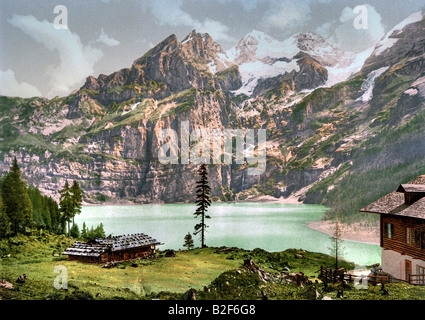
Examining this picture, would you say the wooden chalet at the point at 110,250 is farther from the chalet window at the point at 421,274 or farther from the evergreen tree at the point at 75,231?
the chalet window at the point at 421,274

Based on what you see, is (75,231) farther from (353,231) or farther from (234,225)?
(353,231)

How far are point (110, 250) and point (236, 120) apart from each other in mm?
7645

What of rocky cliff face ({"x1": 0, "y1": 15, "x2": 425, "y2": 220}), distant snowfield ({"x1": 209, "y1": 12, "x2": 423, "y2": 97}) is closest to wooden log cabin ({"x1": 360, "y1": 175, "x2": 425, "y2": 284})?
rocky cliff face ({"x1": 0, "y1": 15, "x2": 425, "y2": 220})

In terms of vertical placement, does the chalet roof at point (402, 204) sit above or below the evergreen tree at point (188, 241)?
above

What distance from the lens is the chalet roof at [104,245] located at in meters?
8.99

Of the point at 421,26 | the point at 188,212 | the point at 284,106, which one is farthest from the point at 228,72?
the point at 421,26

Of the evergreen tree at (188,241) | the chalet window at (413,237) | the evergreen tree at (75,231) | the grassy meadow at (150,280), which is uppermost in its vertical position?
the chalet window at (413,237)

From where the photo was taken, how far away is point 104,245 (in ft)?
30.0

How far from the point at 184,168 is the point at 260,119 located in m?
4.43

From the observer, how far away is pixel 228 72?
535 inches

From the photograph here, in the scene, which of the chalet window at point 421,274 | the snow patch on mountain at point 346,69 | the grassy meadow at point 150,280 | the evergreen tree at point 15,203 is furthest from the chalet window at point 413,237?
the evergreen tree at point 15,203

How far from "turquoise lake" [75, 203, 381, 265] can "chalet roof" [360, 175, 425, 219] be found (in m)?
2.92

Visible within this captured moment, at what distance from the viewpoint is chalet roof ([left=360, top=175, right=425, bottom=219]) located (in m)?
8.68

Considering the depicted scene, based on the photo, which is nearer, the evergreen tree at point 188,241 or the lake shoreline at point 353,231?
the evergreen tree at point 188,241
